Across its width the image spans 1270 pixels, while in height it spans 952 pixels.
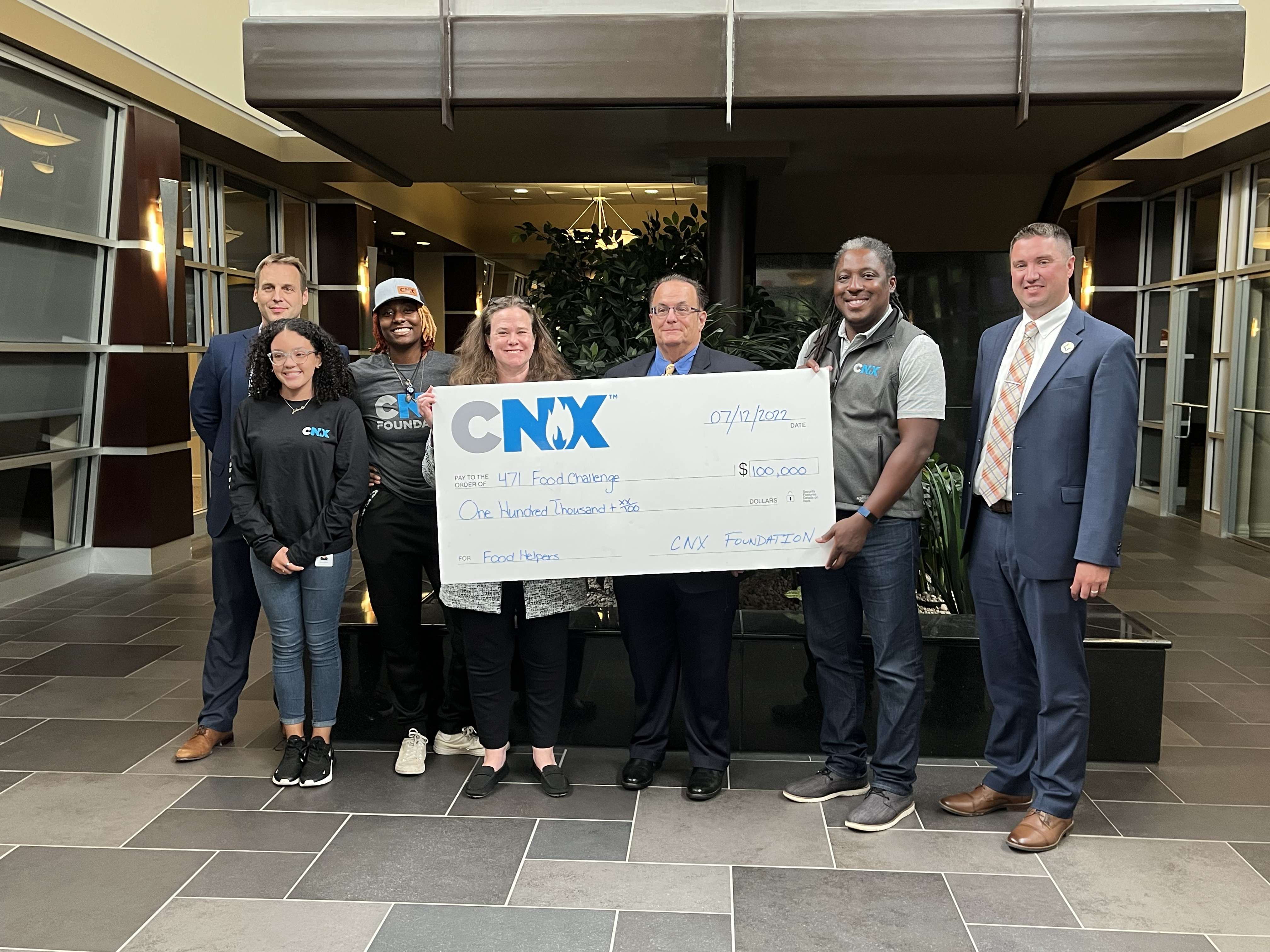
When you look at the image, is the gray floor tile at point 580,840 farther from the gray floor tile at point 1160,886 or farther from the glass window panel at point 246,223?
the glass window panel at point 246,223

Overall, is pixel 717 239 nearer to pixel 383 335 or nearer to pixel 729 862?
pixel 383 335

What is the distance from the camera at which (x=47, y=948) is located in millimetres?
2438

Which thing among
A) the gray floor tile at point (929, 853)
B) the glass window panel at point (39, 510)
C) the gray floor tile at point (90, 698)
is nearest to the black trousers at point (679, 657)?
the gray floor tile at point (929, 853)

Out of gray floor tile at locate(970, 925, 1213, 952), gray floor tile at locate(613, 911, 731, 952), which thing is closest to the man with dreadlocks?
gray floor tile at locate(970, 925, 1213, 952)

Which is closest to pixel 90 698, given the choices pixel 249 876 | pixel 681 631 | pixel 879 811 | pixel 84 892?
pixel 84 892

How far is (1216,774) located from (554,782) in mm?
2233

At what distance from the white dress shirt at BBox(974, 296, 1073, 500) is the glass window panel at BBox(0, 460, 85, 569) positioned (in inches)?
228

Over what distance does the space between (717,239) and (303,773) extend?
3.64 m

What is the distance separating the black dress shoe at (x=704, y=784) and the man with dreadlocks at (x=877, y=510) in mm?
249

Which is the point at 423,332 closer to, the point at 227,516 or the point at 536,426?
the point at 536,426

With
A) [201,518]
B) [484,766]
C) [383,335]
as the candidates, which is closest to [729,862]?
[484,766]

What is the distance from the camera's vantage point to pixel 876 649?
123 inches

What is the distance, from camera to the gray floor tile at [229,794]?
323cm

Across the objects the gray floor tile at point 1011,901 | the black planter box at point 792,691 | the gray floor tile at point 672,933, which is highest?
the black planter box at point 792,691
